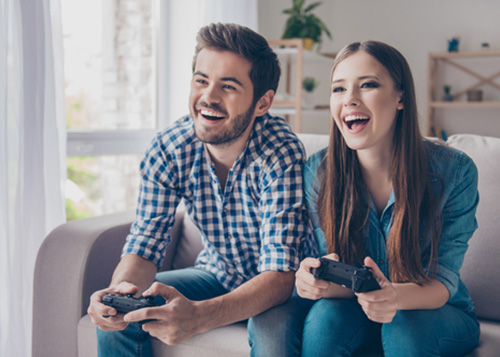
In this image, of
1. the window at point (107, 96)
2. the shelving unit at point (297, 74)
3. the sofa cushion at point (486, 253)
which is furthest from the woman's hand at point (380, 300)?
Answer: the shelving unit at point (297, 74)

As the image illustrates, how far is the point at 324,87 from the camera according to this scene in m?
3.90

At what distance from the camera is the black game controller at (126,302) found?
98 cm

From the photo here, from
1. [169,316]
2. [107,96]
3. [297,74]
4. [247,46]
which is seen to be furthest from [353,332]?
[297,74]

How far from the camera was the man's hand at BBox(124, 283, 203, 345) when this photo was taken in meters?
0.96

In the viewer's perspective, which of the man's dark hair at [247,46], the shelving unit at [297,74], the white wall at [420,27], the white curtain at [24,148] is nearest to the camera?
the man's dark hair at [247,46]

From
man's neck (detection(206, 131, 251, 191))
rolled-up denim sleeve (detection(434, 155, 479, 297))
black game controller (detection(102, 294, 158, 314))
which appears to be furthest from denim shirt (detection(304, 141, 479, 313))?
black game controller (detection(102, 294, 158, 314))

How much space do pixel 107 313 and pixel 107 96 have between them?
5.22 feet

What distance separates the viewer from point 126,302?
99 cm

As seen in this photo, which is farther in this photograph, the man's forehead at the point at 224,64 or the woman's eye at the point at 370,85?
the man's forehead at the point at 224,64

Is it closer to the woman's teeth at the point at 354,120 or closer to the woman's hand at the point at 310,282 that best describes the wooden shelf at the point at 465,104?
the woman's teeth at the point at 354,120

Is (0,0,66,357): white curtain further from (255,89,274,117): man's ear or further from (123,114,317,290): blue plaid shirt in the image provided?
(255,89,274,117): man's ear

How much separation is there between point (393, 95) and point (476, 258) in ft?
1.62

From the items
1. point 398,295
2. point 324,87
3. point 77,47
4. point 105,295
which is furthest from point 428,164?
point 324,87

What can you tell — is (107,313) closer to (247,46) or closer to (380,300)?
(380,300)
